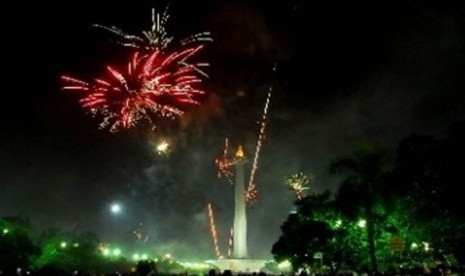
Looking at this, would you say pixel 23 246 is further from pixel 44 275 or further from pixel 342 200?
pixel 44 275

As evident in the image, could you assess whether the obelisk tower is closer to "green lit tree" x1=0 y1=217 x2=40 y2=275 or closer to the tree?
"green lit tree" x1=0 y1=217 x2=40 y2=275

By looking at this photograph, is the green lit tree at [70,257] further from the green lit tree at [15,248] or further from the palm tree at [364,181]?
the palm tree at [364,181]

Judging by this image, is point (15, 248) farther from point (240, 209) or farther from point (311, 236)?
point (240, 209)

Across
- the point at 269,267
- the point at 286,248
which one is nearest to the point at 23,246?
the point at 286,248

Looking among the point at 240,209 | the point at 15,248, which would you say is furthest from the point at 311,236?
the point at 240,209

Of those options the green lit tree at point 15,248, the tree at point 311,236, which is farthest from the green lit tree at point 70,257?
the tree at point 311,236
